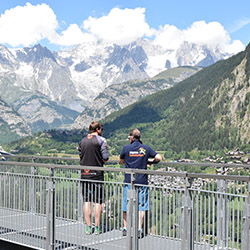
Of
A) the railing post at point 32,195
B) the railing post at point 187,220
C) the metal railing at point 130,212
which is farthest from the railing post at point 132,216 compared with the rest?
the railing post at point 32,195

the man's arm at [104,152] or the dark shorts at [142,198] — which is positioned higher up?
the man's arm at [104,152]

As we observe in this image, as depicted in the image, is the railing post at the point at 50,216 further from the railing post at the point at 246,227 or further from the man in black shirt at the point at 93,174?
the railing post at the point at 246,227

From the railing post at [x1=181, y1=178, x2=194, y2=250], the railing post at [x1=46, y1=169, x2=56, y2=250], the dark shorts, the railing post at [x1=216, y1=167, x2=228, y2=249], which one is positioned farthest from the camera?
the railing post at [x1=46, y1=169, x2=56, y2=250]

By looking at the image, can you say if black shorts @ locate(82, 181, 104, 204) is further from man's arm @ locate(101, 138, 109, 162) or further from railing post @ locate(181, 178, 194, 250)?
railing post @ locate(181, 178, 194, 250)

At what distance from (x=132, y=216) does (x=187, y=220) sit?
109cm

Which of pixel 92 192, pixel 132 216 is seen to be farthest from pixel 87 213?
pixel 132 216

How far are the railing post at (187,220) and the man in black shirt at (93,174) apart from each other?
1.87m

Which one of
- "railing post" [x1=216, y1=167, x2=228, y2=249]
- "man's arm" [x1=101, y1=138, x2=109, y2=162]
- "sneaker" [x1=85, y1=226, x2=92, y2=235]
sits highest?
"man's arm" [x1=101, y1=138, x2=109, y2=162]

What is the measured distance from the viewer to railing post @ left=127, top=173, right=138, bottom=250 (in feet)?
22.8

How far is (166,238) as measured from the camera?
6.78 meters

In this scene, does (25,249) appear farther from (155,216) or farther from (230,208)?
(230,208)

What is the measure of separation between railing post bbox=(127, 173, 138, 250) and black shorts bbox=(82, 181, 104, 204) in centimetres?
79

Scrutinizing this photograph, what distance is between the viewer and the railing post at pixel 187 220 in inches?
244

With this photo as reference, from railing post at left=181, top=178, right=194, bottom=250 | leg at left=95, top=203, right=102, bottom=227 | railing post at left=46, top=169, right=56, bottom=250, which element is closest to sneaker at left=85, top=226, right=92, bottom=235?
leg at left=95, top=203, right=102, bottom=227
